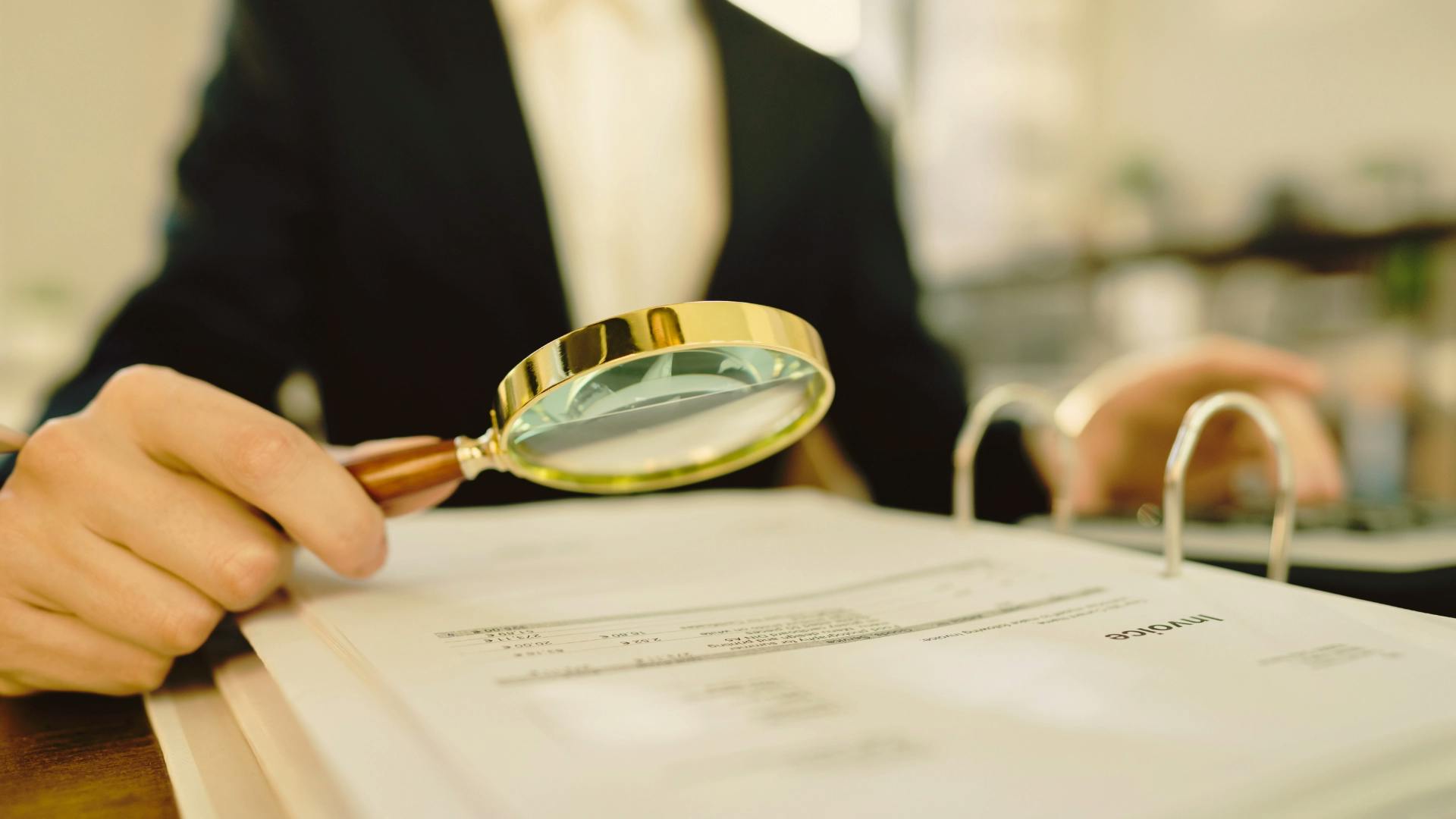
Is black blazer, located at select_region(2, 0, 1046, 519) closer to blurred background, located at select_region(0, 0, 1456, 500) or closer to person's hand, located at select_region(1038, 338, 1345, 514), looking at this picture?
person's hand, located at select_region(1038, 338, 1345, 514)

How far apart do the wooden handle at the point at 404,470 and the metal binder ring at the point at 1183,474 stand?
0.33 metres

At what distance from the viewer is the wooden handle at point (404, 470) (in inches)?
16.1

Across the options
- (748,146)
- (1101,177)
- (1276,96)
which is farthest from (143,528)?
(1101,177)

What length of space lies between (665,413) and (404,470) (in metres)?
0.12

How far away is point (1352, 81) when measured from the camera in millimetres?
2383

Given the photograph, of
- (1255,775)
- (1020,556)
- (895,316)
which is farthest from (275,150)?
(1255,775)

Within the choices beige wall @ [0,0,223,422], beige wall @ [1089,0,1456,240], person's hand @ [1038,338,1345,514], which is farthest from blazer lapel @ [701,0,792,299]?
beige wall @ [0,0,223,422]

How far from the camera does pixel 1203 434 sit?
2.48 feet

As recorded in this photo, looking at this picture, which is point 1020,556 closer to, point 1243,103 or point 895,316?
point 895,316

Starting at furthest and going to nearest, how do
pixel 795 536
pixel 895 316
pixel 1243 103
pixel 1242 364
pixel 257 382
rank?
pixel 1243 103, pixel 895 316, pixel 257 382, pixel 1242 364, pixel 795 536

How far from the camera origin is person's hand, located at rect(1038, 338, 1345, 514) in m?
0.72

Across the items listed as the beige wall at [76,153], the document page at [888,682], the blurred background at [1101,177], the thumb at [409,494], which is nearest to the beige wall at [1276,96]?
the blurred background at [1101,177]

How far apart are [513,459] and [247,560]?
0.12 m

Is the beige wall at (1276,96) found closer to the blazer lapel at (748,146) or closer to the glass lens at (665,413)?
the blazer lapel at (748,146)
